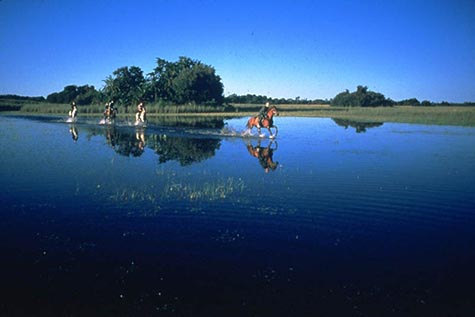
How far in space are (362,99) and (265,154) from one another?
101 m

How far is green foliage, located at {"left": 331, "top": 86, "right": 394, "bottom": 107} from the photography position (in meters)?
116

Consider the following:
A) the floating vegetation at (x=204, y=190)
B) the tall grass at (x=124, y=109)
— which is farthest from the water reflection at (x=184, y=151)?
the tall grass at (x=124, y=109)

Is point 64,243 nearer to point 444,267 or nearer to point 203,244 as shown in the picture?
point 203,244

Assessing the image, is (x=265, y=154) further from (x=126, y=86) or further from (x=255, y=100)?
(x=255, y=100)

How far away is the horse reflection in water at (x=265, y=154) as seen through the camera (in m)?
17.9

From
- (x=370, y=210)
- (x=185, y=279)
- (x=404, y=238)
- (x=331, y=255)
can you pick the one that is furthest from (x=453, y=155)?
(x=185, y=279)

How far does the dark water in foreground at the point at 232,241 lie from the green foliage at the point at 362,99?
342 feet

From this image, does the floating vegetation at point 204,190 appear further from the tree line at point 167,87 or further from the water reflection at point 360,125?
the tree line at point 167,87

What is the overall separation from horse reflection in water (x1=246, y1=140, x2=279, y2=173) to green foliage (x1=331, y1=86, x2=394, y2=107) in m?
96.0

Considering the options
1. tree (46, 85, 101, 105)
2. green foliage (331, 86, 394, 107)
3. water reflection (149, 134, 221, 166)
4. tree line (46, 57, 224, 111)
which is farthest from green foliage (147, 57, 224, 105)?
water reflection (149, 134, 221, 166)

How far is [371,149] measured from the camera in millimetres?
25625

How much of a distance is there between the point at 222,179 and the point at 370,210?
5.50 m

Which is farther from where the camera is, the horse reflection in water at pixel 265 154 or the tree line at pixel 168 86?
the tree line at pixel 168 86

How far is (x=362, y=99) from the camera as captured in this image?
115875 mm
